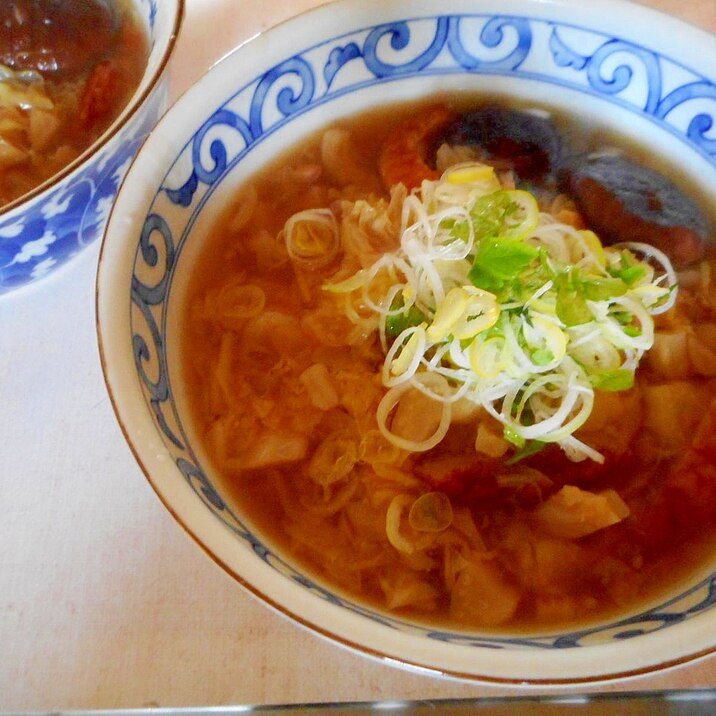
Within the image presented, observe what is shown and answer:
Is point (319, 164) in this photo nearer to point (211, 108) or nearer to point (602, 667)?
point (211, 108)

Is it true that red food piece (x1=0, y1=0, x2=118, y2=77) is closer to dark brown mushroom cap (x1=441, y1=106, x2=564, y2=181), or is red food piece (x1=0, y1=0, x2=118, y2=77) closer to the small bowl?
the small bowl

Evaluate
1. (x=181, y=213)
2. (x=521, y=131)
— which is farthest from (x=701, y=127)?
(x=181, y=213)

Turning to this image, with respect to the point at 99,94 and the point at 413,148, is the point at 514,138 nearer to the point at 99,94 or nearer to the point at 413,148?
the point at 413,148

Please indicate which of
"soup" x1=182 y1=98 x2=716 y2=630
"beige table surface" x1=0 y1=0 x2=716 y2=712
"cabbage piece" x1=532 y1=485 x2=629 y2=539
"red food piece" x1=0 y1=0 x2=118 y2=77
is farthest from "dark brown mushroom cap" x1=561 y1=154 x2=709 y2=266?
"red food piece" x1=0 y1=0 x2=118 y2=77

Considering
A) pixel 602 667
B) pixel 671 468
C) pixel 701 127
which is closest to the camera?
pixel 602 667

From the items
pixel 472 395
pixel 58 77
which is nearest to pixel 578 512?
pixel 472 395

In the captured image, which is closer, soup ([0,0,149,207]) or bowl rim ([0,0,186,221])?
bowl rim ([0,0,186,221])
